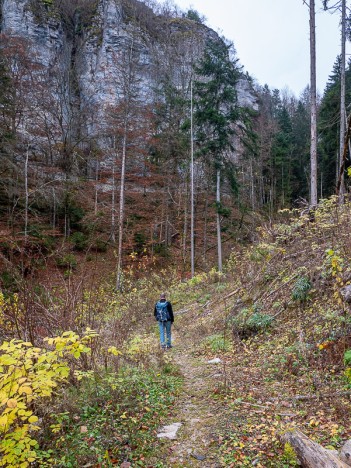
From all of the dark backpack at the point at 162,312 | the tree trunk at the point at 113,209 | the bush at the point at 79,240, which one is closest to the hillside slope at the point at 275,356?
the dark backpack at the point at 162,312

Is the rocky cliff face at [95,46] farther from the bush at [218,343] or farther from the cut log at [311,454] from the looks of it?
the cut log at [311,454]

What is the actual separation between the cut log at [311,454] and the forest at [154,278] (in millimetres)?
18

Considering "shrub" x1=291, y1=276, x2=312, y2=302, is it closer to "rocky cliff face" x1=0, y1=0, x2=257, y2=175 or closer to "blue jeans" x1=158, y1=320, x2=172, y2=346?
"blue jeans" x1=158, y1=320, x2=172, y2=346

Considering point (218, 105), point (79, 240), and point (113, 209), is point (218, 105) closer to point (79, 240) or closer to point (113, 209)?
point (113, 209)

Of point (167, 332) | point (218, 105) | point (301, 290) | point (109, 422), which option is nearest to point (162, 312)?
point (167, 332)

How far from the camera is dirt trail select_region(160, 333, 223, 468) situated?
3.41 m

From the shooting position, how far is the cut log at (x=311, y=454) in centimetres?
268

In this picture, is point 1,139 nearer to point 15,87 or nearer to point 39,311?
point 15,87

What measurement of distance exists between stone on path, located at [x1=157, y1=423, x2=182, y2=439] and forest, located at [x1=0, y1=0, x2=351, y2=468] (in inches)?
2.3

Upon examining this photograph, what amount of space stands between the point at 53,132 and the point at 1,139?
944cm

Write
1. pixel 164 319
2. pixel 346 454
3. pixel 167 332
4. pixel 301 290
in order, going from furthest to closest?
pixel 167 332 < pixel 164 319 < pixel 301 290 < pixel 346 454

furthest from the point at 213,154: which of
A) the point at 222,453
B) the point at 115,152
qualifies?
the point at 222,453

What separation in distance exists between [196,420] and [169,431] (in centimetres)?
47

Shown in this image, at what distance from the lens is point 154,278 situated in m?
17.1
